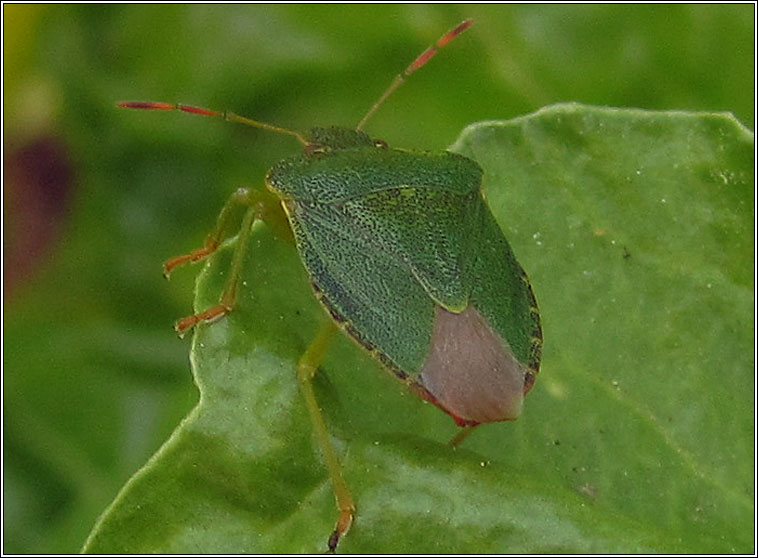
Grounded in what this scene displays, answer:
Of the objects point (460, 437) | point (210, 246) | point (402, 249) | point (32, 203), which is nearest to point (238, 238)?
point (402, 249)

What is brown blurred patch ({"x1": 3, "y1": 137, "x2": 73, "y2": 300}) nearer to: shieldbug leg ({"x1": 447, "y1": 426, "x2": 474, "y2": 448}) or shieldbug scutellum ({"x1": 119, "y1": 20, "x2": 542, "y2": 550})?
shieldbug scutellum ({"x1": 119, "y1": 20, "x2": 542, "y2": 550})

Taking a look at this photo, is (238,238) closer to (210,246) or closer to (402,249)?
(402,249)

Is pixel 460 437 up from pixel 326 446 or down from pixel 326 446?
down

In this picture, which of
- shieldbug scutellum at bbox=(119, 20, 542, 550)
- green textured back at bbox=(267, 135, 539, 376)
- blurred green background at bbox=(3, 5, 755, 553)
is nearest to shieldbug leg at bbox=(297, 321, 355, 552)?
shieldbug scutellum at bbox=(119, 20, 542, 550)

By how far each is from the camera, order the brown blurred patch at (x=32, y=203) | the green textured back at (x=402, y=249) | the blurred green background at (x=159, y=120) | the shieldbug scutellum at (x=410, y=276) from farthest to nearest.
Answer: the brown blurred patch at (x=32, y=203), the blurred green background at (x=159, y=120), the green textured back at (x=402, y=249), the shieldbug scutellum at (x=410, y=276)

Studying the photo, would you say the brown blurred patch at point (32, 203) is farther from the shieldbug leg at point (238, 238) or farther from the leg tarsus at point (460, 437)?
the leg tarsus at point (460, 437)

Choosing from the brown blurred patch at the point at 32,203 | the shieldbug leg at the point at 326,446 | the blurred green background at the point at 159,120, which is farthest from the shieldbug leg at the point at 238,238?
the brown blurred patch at the point at 32,203

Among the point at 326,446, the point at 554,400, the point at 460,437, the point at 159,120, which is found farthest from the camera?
the point at 159,120
